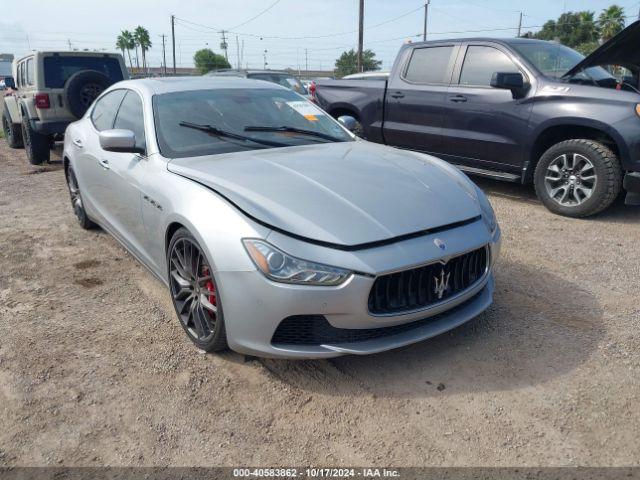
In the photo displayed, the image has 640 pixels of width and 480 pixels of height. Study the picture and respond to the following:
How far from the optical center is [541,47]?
629cm

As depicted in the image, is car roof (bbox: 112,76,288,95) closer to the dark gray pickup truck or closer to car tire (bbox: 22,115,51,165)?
the dark gray pickup truck

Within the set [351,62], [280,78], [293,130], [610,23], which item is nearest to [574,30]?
[610,23]

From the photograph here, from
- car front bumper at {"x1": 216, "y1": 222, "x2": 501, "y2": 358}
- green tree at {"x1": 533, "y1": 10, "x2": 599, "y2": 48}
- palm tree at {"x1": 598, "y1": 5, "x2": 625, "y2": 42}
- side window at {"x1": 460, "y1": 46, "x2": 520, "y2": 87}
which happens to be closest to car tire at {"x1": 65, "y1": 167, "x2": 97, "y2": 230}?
car front bumper at {"x1": 216, "y1": 222, "x2": 501, "y2": 358}

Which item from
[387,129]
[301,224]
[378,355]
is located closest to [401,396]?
[378,355]

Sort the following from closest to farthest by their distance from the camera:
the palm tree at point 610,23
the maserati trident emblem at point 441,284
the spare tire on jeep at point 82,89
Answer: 1. the maserati trident emblem at point 441,284
2. the spare tire on jeep at point 82,89
3. the palm tree at point 610,23

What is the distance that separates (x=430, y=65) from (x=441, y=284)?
4.85 m

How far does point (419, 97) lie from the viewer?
22.3ft

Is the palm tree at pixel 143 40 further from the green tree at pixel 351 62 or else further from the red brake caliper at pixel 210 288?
the red brake caliper at pixel 210 288

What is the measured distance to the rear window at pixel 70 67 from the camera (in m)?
8.80

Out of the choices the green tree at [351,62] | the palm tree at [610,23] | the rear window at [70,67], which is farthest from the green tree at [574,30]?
the rear window at [70,67]

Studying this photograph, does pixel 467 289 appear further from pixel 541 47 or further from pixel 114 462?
pixel 541 47

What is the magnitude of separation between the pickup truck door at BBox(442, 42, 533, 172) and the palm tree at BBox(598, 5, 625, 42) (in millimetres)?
41674

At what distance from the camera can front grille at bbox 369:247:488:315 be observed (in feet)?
8.38

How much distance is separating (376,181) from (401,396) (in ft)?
3.98
